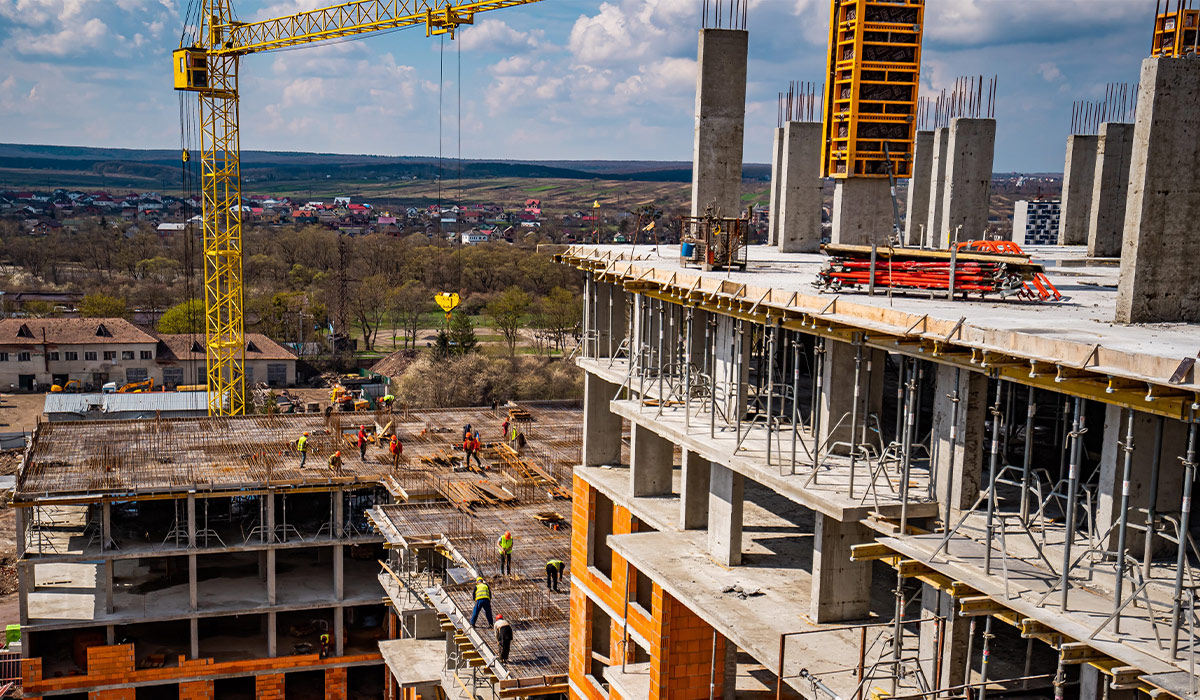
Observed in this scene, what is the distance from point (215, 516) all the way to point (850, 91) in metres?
30.9

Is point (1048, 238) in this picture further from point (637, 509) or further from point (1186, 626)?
point (1186, 626)

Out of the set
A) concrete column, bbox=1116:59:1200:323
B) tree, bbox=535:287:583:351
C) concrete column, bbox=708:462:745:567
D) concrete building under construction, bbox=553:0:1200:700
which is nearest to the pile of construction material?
concrete building under construction, bbox=553:0:1200:700

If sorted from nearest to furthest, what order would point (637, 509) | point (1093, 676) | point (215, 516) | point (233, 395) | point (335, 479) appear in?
point (1093, 676), point (637, 509), point (335, 479), point (215, 516), point (233, 395)

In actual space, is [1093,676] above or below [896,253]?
below

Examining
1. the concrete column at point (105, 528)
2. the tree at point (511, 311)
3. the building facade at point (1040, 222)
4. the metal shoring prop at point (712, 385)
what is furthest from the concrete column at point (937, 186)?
the tree at point (511, 311)

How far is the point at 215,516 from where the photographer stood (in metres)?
44.7

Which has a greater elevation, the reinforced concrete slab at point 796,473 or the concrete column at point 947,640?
the reinforced concrete slab at point 796,473

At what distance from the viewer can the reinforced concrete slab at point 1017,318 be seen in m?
12.4

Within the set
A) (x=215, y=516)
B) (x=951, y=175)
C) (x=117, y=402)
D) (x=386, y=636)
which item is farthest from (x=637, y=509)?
(x=117, y=402)

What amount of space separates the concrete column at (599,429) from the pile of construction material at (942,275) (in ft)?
27.9

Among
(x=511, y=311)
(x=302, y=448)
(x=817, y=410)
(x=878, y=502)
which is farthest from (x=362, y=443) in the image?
(x=511, y=311)

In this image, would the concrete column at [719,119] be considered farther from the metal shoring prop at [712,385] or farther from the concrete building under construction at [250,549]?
the concrete building under construction at [250,549]

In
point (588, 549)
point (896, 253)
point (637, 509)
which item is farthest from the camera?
point (588, 549)

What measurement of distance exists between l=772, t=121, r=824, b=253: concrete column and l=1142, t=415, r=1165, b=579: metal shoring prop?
63.8 feet
